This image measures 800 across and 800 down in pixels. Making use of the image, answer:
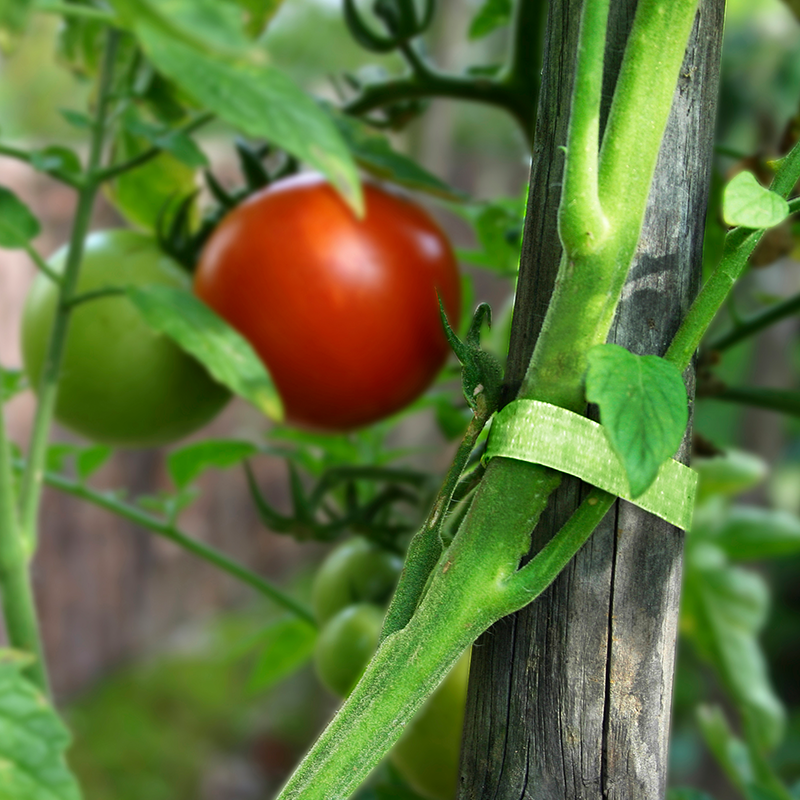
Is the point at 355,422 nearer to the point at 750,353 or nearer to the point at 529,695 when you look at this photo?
the point at 529,695

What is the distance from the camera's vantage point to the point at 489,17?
1.89ft

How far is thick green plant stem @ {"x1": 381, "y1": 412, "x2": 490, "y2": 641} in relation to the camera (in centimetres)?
23

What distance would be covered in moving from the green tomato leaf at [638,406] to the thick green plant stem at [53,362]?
0.29m

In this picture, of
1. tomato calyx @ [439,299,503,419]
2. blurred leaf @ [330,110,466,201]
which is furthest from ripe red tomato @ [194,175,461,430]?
tomato calyx @ [439,299,503,419]

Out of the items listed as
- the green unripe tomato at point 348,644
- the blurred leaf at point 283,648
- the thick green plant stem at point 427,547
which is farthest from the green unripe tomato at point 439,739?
the thick green plant stem at point 427,547

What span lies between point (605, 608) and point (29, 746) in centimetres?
21

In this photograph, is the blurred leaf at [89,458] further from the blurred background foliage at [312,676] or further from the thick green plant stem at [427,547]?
the blurred background foliage at [312,676]

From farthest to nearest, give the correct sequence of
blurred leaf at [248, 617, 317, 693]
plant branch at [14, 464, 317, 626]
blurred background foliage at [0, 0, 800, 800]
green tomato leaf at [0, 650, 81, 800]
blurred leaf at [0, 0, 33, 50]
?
blurred background foliage at [0, 0, 800, 800] < blurred leaf at [248, 617, 317, 693] < plant branch at [14, 464, 317, 626] < green tomato leaf at [0, 650, 81, 800] < blurred leaf at [0, 0, 33, 50]

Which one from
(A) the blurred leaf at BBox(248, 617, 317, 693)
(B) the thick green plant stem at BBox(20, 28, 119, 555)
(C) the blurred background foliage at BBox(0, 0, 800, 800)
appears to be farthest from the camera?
(C) the blurred background foliage at BBox(0, 0, 800, 800)

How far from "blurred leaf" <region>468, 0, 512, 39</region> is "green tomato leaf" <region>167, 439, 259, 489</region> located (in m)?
0.32

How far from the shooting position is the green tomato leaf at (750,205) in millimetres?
196

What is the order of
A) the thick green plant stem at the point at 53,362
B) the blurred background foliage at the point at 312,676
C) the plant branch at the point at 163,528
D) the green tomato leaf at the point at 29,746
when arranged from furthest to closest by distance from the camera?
the blurred background foliage at the point at 312,676, the plant branch at the point at 163,528, the thick green plant stem at the point at 53,362, the green tomato leaf at the point at 29,746

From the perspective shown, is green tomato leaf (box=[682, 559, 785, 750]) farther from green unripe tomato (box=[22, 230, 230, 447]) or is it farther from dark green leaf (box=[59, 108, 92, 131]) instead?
dark green leaf (box=[59, 108, 92, 131])

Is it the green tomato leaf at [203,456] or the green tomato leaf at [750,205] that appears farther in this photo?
the green tomato leaf at [203,456]
